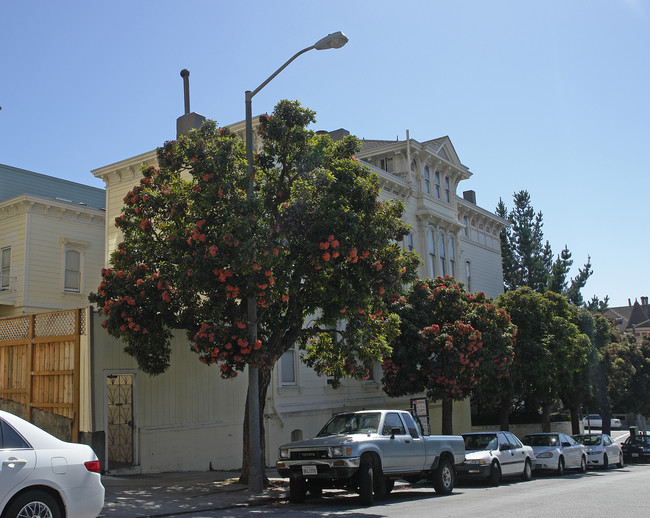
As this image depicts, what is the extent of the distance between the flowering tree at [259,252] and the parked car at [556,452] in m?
8.86

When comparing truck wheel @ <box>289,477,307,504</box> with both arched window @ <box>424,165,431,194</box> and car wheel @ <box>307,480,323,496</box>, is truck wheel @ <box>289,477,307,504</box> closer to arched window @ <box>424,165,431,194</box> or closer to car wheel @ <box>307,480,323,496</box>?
car wheel @ <box>307,480,323,496</box>

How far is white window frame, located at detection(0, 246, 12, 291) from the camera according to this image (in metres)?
25.7

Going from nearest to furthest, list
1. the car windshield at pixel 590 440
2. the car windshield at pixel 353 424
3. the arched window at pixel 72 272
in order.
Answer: the car windshield at pixel 353 424, the car windshield at pixel 590 440, the arched window at pixel 72 272

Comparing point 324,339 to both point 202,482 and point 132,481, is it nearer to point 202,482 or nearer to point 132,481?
point 202,482

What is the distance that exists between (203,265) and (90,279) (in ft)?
53.4

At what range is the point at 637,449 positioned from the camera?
30.8 meters

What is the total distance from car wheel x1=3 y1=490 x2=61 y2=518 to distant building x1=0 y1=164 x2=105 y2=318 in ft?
64.2

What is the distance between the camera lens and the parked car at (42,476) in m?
6.69

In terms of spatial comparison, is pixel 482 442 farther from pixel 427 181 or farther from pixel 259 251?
pixel 427 181

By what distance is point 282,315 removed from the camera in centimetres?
1531

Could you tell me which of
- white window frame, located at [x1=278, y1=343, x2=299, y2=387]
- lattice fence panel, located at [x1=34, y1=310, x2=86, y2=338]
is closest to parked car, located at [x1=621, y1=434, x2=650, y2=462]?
white window frame, located at [x1=278, y1=343, x2=299, y2=387]

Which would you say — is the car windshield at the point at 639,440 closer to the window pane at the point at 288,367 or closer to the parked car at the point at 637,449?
the parked car at the point at 637,449

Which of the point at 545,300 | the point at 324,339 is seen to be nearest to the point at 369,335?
the point at 324,339

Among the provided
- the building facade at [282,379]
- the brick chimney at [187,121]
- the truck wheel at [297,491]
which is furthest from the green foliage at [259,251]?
the brick chimney at [187,121]
